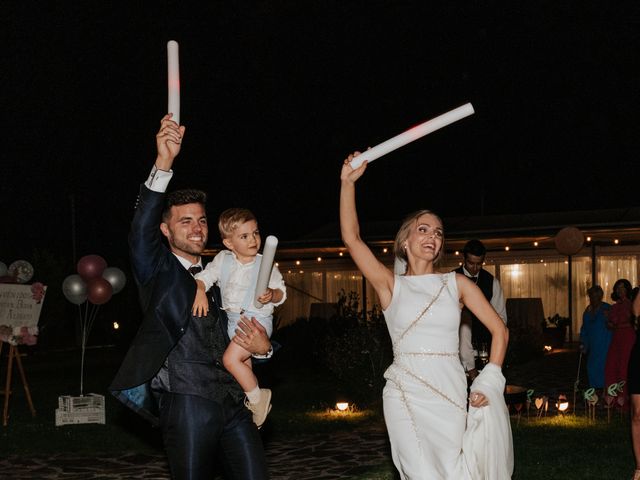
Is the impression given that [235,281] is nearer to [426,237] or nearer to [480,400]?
[426,237]

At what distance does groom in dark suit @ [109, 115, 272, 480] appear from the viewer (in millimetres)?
4164

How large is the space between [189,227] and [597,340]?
11.7 m

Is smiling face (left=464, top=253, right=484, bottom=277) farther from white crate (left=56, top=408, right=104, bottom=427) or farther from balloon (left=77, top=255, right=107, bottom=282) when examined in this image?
balloon (left=77, top=255, right=107, bottom=282)

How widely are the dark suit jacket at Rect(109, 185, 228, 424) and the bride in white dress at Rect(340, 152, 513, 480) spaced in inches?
42.3

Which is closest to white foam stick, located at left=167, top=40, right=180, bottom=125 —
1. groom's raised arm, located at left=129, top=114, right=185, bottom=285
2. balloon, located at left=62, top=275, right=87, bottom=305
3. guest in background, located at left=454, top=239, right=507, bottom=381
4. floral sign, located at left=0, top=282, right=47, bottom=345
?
groom's raised arm, located at left=129, top=114, right=185, bottom=285

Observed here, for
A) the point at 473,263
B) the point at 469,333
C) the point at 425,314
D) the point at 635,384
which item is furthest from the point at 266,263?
the point at 469,333

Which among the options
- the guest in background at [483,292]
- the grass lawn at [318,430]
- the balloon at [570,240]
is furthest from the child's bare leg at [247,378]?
the balloon at [570,240]

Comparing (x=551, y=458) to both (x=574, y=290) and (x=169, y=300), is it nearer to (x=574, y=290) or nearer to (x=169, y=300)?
(x=169, y=300)

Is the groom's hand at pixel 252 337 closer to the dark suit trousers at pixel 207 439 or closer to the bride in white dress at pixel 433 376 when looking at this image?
the dark suit trousers at pixel 207 439

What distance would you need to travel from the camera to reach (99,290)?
573 inches

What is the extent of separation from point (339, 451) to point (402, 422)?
5.73 m

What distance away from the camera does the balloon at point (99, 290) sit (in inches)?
573

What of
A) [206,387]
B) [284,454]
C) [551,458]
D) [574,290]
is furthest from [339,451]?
[574,290]

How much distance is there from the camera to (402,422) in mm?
4980
